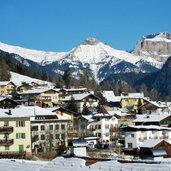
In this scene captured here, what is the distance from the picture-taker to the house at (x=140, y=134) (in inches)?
2377

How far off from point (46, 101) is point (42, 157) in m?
Result: 41.5

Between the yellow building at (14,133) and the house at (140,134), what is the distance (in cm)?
1512

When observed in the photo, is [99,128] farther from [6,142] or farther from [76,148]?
[76,148]

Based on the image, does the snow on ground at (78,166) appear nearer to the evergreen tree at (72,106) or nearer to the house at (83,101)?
the evergreen tree at (72,106)

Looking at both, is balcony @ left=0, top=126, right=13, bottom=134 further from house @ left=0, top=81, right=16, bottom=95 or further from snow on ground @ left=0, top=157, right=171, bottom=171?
house @ left=0, top=81, right=16, bottom=95

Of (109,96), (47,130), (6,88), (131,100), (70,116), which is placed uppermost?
(6,88)

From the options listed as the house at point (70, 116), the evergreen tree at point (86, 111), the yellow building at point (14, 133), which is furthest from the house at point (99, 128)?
the yellow building at point (14, 133)

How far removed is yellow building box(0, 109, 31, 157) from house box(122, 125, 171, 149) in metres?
15.1

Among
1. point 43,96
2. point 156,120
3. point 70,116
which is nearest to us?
point 156,120

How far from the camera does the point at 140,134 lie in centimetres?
6141

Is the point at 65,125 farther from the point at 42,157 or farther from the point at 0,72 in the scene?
the point at 0,72

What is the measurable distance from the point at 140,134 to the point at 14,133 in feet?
59.7

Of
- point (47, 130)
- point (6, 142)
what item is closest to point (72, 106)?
point (47, 130)

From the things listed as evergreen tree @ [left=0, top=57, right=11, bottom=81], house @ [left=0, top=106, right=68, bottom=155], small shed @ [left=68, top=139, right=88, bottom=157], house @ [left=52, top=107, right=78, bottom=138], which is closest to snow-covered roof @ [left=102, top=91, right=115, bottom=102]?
evergreen tree @ [left=0, top=57, right=11, bottom=81]
